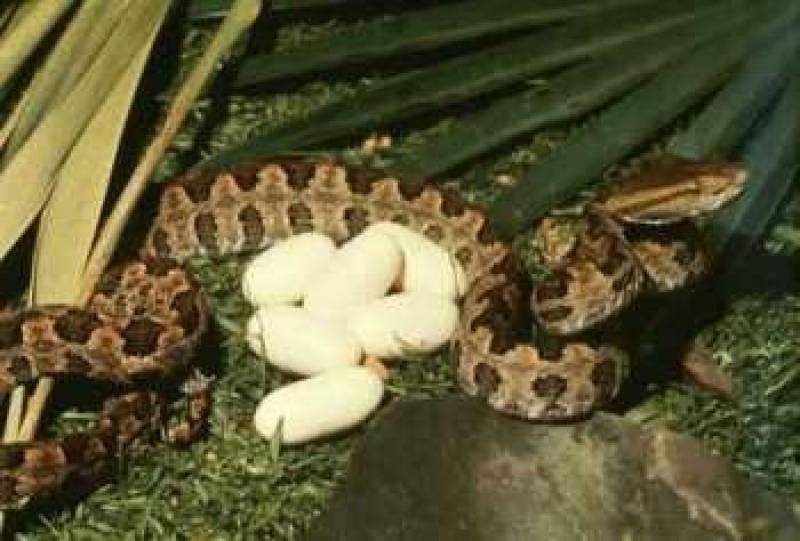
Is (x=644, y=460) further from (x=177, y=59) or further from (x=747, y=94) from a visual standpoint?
(x=177, y=59)

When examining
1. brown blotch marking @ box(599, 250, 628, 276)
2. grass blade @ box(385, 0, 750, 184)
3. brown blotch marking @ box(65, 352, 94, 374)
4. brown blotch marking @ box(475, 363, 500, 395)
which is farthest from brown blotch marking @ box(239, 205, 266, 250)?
brown blotch marking @ box(599, 250, 628, 276)

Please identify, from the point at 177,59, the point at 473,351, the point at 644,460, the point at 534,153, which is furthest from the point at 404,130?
the point at 644,460

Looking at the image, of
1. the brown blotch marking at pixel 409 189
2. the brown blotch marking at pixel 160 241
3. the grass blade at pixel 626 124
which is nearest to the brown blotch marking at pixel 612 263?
the grass blade at pixel 626 124

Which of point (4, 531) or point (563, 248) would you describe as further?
point (563, 248)

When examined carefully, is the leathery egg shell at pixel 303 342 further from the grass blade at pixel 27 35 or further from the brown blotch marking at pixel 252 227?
the grass blade at pixel 27 35

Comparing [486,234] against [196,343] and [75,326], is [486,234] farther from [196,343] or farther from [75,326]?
[75,326]
